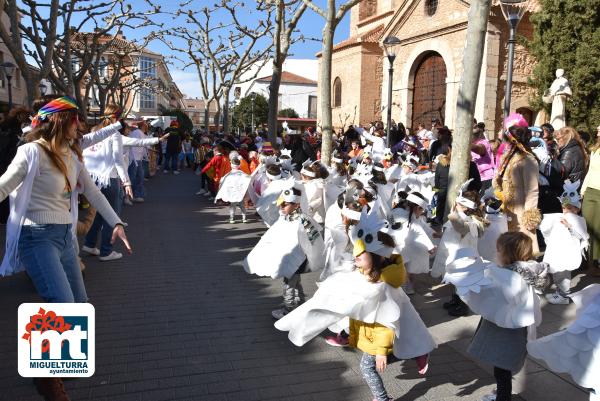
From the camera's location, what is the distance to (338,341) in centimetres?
455

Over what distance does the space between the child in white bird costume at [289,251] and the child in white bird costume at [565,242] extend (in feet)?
Answer: 8.72

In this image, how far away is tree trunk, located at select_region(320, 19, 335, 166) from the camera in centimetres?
1002

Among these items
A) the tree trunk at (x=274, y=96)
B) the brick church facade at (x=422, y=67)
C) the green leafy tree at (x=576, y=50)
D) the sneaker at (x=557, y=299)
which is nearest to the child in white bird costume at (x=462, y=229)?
the sneaker at (x=557, y=299)

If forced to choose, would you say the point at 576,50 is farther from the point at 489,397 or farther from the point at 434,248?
the point at 489,397

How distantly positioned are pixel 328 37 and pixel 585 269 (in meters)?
6.07

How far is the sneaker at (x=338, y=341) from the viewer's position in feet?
14.8

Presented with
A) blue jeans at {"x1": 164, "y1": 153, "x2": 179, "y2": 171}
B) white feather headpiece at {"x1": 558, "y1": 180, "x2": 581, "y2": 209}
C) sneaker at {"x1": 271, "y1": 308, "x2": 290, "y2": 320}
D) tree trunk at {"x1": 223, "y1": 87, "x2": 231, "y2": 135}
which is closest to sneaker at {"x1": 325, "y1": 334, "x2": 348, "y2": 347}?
sneaker at {"x1": 271, "y1": 308, "x2": 290, "y2": 320}

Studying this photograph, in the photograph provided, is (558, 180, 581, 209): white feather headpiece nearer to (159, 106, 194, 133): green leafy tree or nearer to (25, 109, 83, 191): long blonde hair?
(25, 109, 83, 191): long blonde hair

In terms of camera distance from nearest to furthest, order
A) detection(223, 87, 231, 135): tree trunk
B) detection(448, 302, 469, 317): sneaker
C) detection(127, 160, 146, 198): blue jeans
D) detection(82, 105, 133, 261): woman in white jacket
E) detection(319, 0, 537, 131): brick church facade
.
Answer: detection(448, 302, 469, 317): sneaker < detection(82, 105, 133, 261): woman in white jacket < detection(127, 160, 146, 198): blue jeans < detection(319, 0, 537, 131): brick church facade < detection(223, 87, 231, 135): tree trunk

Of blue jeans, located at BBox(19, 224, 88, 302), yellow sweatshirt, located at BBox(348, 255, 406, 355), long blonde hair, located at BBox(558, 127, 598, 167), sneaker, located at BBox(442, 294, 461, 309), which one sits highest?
long blonde hair, located at BBox(558, 127, 598, 167)

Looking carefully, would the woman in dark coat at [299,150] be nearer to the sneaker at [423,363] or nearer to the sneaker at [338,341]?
the sneaker at [338,341]

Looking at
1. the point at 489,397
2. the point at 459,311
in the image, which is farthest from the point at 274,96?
the point at 489,397

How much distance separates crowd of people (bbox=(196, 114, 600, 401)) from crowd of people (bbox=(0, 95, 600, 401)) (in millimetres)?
13

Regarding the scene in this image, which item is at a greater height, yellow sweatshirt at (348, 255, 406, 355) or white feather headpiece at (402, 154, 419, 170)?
white feather headpiece at (402, 154, 419, 170)
